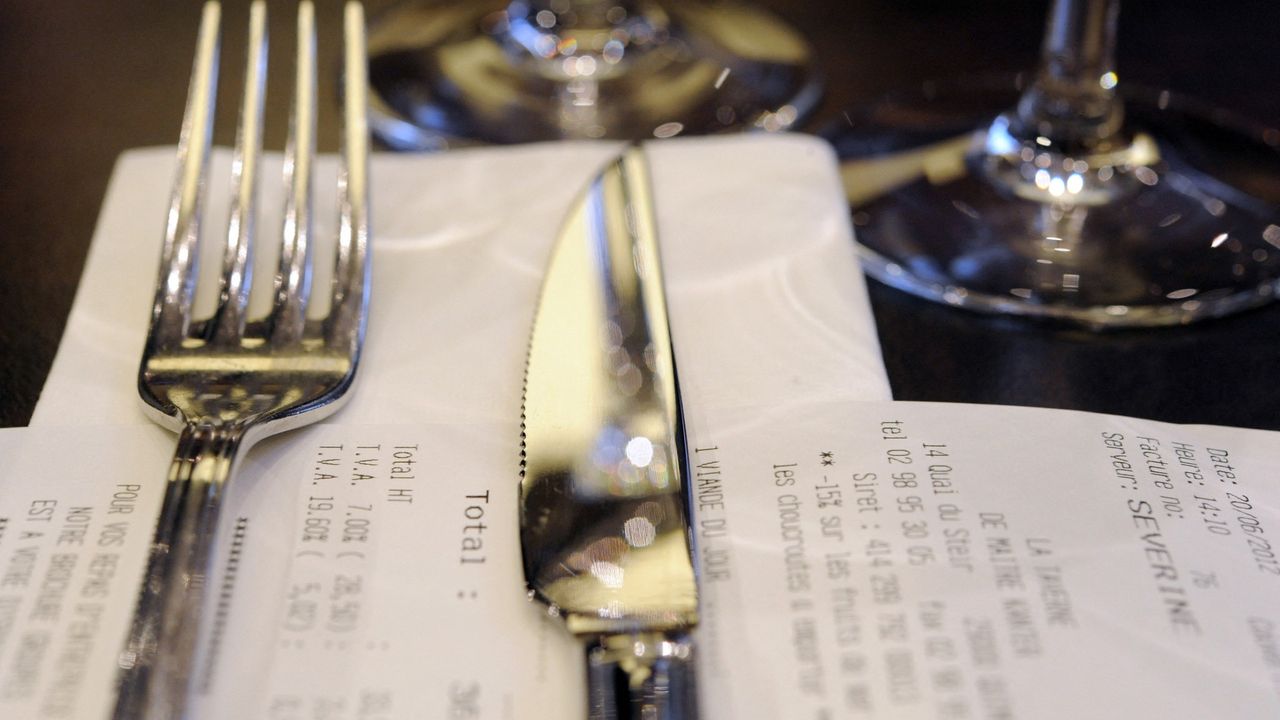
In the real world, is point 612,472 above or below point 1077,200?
below

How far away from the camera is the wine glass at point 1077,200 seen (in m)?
0.42

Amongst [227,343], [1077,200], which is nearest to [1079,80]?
[1077,200]

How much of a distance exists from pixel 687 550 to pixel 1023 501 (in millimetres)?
98

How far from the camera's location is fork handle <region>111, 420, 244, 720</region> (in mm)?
252

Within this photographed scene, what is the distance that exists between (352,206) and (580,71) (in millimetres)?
221

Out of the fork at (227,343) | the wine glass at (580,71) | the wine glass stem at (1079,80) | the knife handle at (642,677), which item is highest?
the wine glass at (580,71)

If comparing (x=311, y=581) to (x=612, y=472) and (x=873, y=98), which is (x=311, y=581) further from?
(x=873, y=98)

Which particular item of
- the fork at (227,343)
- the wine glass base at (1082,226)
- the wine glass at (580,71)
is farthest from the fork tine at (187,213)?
the wine glass base at (1082,226)

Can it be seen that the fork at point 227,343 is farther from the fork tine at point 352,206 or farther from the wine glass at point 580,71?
the wine glass at point 580,71

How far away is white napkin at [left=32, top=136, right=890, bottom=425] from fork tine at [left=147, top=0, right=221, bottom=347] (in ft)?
0.07

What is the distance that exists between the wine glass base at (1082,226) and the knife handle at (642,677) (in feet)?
0.72

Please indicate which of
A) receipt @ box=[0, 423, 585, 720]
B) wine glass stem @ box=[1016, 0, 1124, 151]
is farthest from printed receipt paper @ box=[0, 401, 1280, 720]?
wine glass stem @ box=[1016, 0, 1124, 151]

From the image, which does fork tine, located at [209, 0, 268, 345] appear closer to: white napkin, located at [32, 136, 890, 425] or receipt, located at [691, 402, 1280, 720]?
white napkin, located at [32, 136, 890, 425]

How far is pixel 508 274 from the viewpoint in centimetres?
41
